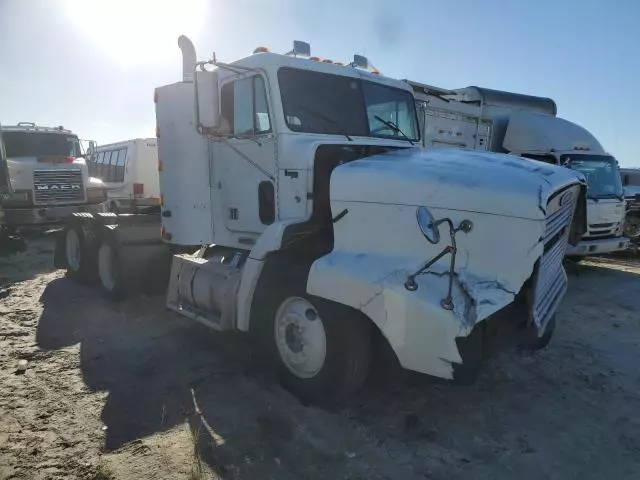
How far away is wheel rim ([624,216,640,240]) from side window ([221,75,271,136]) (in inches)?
490

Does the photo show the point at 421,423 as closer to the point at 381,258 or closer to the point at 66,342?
the point at 381,258

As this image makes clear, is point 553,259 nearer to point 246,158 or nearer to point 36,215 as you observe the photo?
point 246,158

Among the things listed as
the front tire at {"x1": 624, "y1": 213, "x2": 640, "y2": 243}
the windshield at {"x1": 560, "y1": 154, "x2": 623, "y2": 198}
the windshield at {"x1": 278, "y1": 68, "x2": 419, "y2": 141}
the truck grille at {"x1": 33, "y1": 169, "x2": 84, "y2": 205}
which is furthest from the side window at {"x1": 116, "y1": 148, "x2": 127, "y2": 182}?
the front tire at {"x1": 624, "y1": 213, "x2": 640, "y2": 243}

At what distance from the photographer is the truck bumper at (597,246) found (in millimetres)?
8930

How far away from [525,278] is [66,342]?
4.72 m

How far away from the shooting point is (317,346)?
3.78 m

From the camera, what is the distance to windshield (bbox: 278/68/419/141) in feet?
14.7

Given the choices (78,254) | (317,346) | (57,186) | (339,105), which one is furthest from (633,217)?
(57,186)

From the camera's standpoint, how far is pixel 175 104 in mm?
5582

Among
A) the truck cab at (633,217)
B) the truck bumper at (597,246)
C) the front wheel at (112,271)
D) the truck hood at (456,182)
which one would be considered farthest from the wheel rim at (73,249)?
the truck cab at (633,217)

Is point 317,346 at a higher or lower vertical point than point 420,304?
lower

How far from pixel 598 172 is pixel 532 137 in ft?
5.13

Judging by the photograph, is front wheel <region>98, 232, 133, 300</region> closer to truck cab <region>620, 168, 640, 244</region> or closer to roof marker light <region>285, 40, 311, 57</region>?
roof marker light <region>285, 40, 311, 57</region>

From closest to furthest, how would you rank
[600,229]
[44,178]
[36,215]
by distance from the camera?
1. [600,229]
2. [36,215]
3. [44,178]
